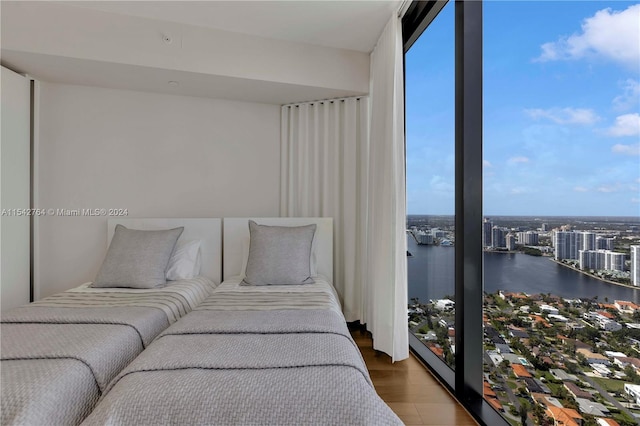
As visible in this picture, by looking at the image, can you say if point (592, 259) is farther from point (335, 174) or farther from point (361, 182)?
point (335, 174)

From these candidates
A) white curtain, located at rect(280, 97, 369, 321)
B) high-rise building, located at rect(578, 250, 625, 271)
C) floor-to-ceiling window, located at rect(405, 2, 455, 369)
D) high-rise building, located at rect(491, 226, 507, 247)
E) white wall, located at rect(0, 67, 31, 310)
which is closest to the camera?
high-rise building, located at rect(578, 250, 625, 271)

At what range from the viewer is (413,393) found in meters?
1.84

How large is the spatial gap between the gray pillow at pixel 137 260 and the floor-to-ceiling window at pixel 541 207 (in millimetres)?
2036

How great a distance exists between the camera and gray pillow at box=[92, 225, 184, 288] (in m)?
2.25

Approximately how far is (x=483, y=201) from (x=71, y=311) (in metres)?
2.25

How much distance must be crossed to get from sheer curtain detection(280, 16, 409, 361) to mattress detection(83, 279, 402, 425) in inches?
37.0

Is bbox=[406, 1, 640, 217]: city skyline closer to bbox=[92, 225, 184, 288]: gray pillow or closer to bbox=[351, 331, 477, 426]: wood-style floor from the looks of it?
bbox=[351, 331, 477, 426]: wood-style floor

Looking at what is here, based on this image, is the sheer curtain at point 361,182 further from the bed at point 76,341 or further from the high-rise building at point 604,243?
the bed at point 76,341

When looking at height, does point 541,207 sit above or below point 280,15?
below

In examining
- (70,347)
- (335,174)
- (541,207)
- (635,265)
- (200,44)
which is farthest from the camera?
(335,174)

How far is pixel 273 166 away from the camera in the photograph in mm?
3098

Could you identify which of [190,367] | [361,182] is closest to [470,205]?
[361,182]

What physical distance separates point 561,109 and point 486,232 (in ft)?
2.20

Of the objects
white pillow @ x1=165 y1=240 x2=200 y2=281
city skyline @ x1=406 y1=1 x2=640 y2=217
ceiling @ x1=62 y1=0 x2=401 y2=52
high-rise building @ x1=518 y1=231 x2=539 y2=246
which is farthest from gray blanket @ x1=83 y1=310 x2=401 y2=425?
ceiling @ x1=62 y1=0 x2=401 y2=52
